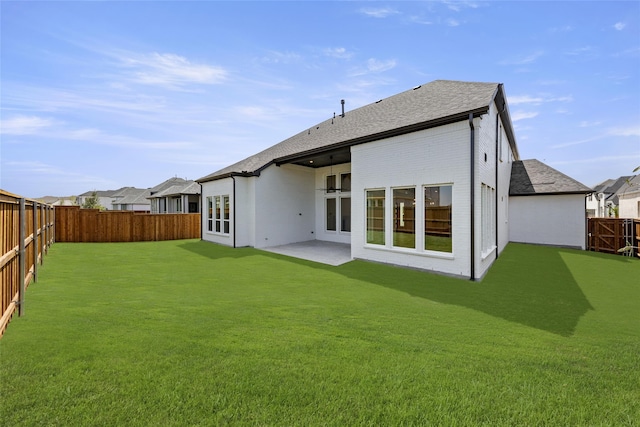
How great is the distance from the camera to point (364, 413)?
2.30m

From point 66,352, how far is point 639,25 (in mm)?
8800

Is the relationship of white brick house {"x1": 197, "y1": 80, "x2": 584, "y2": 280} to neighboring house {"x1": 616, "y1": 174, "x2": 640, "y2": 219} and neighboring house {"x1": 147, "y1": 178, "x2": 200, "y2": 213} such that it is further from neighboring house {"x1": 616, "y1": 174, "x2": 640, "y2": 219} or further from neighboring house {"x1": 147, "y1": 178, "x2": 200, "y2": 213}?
neighboring house {"x1": 147, "y1": 178, "x2": 200, "y2": 213}

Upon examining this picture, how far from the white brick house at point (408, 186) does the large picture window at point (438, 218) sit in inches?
1.0

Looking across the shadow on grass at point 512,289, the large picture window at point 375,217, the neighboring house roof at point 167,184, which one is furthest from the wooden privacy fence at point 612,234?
the neighboring house roof at point 167,184

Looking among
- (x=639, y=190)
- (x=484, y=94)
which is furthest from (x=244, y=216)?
(x=639, y=190)

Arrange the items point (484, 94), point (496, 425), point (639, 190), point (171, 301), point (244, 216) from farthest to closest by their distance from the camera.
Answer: point (639, 190) → point (244, 216) → point (484, 94) → point (171, 301) → point (496, 425)

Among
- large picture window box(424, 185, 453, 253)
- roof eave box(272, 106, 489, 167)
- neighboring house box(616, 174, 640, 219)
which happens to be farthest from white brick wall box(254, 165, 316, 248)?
neighboring house box(616, 174, 640, 219)

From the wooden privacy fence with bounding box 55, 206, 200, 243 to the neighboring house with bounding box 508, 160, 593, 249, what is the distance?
19.4 m

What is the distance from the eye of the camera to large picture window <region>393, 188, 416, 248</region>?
7.96m

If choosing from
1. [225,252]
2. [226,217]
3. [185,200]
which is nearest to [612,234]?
[225,252]

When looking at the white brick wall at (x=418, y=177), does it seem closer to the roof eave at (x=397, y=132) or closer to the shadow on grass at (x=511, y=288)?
the roof eave at (x=397, y=132)

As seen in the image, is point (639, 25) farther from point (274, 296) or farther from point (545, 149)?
point (545, 149)

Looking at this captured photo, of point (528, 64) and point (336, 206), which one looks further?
point (336, 206)

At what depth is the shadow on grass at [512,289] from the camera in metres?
4.62
